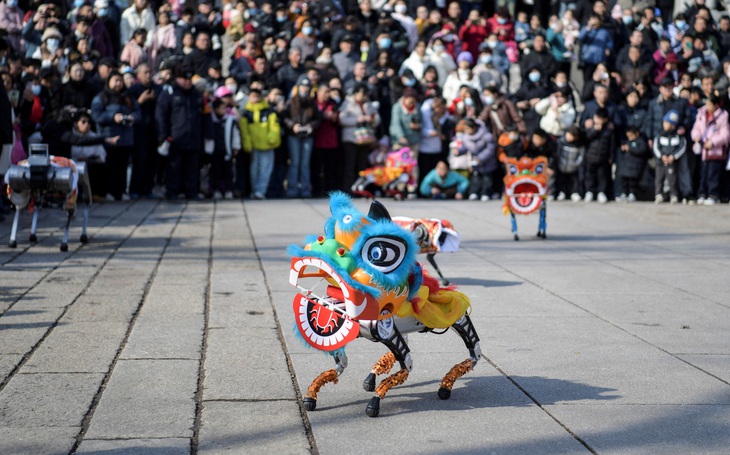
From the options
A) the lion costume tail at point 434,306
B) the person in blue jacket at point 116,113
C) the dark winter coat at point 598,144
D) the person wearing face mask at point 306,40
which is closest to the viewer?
the lion costume tail at point 434,306

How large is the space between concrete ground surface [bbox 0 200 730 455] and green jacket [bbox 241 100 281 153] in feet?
21.6

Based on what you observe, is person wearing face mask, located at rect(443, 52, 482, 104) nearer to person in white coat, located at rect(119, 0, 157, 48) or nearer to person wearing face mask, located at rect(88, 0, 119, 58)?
person in white coat, located at rect(119, 0, 157, 48)

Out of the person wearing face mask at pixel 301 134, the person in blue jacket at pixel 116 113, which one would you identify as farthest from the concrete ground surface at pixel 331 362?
the person wearing face mask at pixel 301 134

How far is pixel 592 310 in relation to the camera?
8.11 metres

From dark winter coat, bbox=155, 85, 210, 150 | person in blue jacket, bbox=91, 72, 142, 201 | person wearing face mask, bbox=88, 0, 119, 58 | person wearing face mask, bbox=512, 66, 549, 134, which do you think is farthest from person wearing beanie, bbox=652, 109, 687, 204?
person wearing face mask, bbox=88, 0, 119, 58

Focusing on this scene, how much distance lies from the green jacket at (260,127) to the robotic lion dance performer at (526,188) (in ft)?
20.6

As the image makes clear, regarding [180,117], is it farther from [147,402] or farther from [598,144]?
[147,402]

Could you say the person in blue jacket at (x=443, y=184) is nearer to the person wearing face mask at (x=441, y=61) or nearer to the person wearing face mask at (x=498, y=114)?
the person wearing face mask at (x=498, y=114)

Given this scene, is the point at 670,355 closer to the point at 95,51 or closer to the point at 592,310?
the point at 592,310

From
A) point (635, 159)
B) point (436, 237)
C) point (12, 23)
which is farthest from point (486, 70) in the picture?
point (436, 237)

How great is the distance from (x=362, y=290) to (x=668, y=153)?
1480 cm

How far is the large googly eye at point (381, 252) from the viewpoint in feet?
16.6

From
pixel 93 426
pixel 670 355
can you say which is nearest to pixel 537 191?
pixel 670 355

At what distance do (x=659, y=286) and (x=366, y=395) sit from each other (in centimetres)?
460
